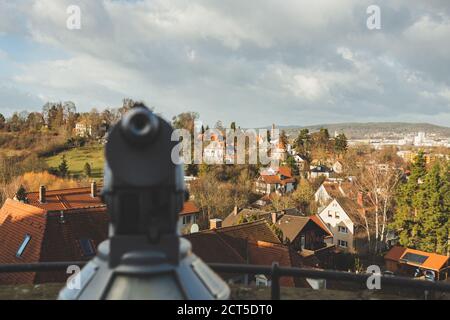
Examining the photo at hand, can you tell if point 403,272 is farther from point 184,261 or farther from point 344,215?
point 184,261

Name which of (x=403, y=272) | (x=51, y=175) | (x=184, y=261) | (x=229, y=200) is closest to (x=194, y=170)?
(x=229, y=200)

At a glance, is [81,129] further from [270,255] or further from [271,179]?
[270,255]

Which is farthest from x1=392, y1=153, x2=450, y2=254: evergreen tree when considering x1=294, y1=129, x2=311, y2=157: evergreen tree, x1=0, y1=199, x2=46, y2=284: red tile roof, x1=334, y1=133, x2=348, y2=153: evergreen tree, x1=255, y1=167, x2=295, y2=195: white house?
x1=294, y1=129, x2=311, y2=157: evergreen tree

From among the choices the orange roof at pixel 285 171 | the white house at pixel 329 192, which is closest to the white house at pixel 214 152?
the orange roof at pixel 285 171

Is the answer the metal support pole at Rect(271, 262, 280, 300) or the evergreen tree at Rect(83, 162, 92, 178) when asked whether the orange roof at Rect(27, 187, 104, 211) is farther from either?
the metal support pole at Rect(271, 262, 280, 300)

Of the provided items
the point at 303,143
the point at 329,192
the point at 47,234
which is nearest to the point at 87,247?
the point at 47,234
